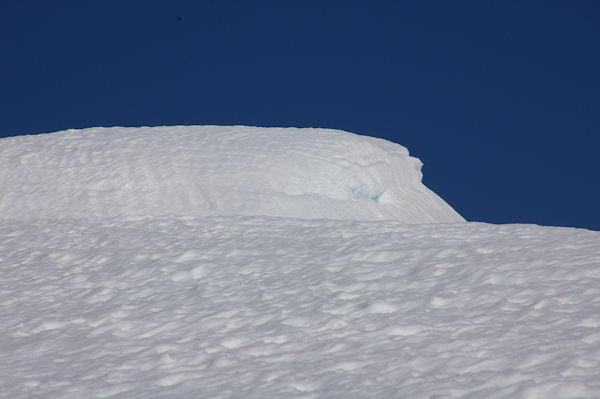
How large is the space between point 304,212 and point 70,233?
191 cm

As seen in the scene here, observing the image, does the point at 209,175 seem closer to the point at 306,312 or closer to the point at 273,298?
the point at 273,298

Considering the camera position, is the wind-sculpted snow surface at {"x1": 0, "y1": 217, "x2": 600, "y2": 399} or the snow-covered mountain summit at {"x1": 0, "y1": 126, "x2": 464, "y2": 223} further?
the snow-covered mountain summit at {"x1": 0, "y1": 126, "x2": 464, "y2": 223}

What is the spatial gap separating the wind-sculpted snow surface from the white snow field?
1cm

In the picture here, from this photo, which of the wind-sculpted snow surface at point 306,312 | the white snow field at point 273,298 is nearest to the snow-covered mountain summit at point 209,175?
the white snow field at point 273,298

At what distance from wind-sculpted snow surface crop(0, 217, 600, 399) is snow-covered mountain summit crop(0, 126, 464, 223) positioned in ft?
3.74

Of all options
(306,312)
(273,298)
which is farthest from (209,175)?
(306,312)

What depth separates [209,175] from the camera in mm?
6445

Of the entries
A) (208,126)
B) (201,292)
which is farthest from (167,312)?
(208,126)

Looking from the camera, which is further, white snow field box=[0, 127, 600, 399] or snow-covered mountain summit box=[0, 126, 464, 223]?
snow-covered mountain summit box=[0, 126, 464, 223]

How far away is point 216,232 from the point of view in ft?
15.9

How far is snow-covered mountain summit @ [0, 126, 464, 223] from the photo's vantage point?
6102 millimetres

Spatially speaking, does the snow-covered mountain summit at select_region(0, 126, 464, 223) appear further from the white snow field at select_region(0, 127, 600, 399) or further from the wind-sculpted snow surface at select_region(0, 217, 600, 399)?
the wind-sculpted snow surface at select_region(0, 217, 600, 399)

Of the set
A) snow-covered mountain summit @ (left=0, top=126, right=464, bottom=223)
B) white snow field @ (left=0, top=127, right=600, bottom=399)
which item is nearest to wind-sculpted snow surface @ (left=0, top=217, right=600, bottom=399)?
white snow field @ (left=0, top=127, right=600, bottom=399)

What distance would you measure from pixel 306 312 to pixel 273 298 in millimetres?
294
